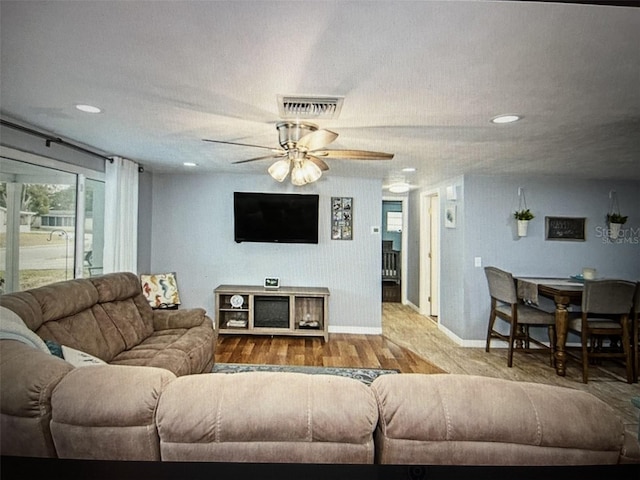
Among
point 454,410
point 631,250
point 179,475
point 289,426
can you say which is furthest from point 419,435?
point 631,250

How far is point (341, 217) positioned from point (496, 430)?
11.6ft

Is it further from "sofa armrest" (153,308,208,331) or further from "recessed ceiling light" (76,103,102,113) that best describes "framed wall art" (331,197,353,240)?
"recessed ceiling light" (76,103,102,113)

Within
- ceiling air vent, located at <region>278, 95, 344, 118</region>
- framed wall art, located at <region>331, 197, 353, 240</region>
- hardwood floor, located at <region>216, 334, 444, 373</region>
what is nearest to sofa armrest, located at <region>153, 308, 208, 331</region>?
hardwood floor, located at <region>216, 334, 444, 373</region>

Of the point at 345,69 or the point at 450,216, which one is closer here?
the point at 345,69

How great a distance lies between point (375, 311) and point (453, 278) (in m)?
1.02

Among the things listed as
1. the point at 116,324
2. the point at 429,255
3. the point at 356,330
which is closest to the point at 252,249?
the point at 356,330

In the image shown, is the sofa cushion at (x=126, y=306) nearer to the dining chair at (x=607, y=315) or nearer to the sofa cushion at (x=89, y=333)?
the sofa cushion at (x=89, y=333)

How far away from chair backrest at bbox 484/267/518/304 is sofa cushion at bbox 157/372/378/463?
2858mm

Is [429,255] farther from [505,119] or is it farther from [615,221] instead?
[505,119]

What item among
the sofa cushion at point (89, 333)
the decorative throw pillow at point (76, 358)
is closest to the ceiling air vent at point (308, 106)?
the decorative throw pillow at point (76, 358)

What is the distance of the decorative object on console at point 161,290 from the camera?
12.4 ft

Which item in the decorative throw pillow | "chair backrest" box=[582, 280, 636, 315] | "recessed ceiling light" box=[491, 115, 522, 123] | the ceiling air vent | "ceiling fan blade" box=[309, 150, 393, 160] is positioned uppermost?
"recessed ceiling light" box=[491, 115, 522, 123]

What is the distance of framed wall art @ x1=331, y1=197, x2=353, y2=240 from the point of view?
414cm

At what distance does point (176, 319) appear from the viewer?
2711 mm
